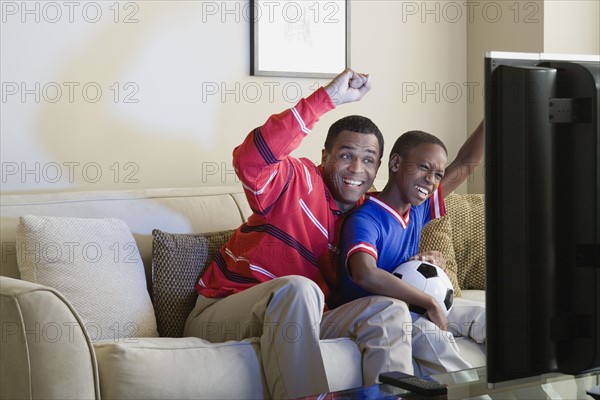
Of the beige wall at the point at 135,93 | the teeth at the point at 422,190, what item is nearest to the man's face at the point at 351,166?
the teeth at the point at 422,190

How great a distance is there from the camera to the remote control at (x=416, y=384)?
1.21 metres

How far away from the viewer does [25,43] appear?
8.80 feet

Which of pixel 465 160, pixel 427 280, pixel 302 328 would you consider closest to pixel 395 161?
pixel 465 160

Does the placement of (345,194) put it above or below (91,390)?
above

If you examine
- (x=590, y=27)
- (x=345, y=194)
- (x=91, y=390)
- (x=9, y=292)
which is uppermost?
(x=590, y=27)

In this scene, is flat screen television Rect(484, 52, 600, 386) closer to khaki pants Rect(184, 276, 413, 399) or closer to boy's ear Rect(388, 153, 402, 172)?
khaki pants Rect(184, 276, 413, 399)

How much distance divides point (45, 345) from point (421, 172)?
1.10 metres

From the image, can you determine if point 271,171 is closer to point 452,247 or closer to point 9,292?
point 9,292

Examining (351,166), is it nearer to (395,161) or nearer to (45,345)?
(395,161)

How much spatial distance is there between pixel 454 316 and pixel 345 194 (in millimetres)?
459

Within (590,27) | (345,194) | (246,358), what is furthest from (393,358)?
(590,27)

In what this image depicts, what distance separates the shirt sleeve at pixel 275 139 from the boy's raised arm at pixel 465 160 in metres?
0.43

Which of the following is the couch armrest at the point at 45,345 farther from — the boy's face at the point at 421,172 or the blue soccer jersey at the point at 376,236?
the boy's face at the point at 421,172

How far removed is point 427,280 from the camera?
7.10ft
